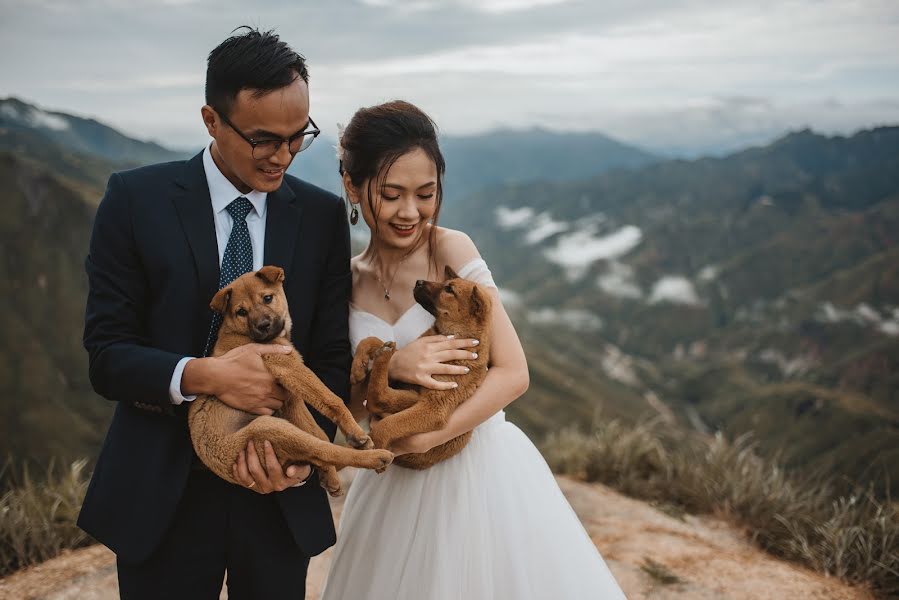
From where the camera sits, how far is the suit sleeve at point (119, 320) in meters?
3.16

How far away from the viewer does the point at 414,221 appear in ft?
13.2

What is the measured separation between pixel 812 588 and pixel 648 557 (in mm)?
1642

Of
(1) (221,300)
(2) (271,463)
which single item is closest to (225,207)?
(1) (221,300)

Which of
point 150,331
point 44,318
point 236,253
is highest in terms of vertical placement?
point 236,253

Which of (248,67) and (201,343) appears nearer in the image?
(248,67)

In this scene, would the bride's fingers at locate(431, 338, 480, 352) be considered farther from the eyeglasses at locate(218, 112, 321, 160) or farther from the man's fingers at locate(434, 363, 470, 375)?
the eyeglasses at locate(218, 112, 321, 160)

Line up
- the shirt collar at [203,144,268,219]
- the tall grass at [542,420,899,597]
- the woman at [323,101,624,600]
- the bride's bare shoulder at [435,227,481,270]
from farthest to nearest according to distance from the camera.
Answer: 1. the tall grass at [542,420,899,597]
2. the bride's bare shoulder at [435,227,481,270]
3. the woman at [323,101,624,600]
4. the shirt collar at [203,144,268,219]

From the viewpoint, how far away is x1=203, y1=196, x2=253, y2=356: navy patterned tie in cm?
354

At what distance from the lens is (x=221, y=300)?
3.29 meters

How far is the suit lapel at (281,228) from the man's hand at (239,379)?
540 mm

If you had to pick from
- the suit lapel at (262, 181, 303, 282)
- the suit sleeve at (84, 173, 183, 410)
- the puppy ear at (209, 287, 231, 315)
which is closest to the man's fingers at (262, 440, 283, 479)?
the suit sleeve at (84, 173, 183, 410)

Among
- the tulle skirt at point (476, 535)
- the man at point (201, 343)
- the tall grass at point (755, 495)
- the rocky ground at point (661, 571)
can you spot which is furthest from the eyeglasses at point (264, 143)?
the tall grass at point (755, 495)

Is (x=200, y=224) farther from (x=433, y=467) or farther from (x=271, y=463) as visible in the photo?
(x=433, y=467)

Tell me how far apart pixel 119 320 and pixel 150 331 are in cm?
18
